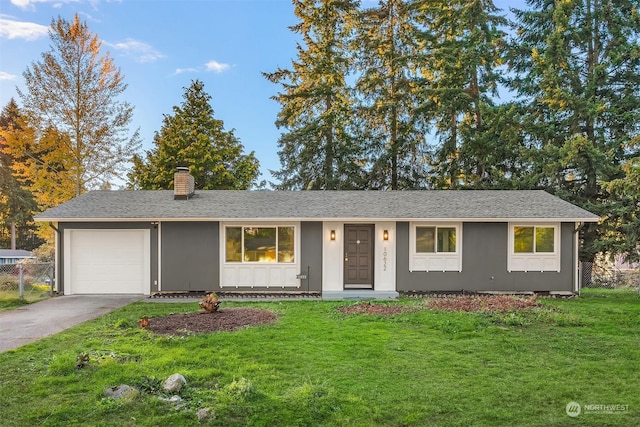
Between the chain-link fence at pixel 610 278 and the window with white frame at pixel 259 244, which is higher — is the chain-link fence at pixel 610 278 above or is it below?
below

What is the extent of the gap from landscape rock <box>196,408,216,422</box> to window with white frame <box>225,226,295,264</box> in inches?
317

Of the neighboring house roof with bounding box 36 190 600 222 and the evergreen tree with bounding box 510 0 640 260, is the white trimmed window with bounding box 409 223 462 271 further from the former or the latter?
the evergreen tree with bounding box 510 0 640 260

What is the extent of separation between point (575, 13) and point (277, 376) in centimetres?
2130

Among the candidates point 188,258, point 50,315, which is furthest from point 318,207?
point 50,315

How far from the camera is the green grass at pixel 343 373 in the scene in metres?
3.81

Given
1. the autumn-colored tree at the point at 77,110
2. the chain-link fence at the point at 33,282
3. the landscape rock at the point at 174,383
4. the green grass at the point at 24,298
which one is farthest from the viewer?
the autumn-colored tree at the point at 77,110

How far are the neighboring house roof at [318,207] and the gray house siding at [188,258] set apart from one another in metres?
0.54

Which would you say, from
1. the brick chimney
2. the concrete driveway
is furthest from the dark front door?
the concrete driveway

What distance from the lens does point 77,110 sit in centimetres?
1922

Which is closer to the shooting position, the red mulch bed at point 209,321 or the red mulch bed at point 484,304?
the red mulch bed at point 209,321

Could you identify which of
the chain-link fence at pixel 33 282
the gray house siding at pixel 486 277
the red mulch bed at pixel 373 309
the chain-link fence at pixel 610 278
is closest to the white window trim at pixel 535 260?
the gray house siding at pixel 486 277

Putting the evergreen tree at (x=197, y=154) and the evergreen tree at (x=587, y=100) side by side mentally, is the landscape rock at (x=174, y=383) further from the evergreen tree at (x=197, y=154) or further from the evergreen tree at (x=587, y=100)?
the evergreen tree at (x=197, y=154)

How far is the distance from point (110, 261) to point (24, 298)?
7.18 ft

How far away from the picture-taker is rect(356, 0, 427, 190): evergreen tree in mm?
22562
